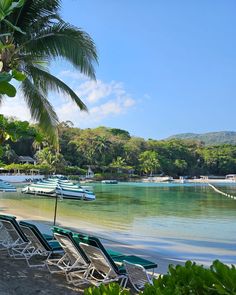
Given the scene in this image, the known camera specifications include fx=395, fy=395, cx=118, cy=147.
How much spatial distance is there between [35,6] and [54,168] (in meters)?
55.9

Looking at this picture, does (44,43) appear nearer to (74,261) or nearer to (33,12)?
(33,12)

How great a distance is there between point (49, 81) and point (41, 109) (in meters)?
0.87

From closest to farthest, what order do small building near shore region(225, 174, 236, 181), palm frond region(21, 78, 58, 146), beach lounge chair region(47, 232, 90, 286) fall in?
1. beach lounge chair region(47, 232, 90, 286)
2. palm frond region(21, 78, 58, 146)
3. small building near shore region(225, 174, 236, 181)

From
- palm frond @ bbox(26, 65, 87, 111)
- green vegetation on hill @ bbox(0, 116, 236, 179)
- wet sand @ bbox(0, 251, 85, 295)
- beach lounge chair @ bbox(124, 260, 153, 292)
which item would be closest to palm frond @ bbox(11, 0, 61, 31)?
palm frond @ bbox(26, 65, 87, 111)

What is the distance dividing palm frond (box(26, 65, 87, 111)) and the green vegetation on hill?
149 feet

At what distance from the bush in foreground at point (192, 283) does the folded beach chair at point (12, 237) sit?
4.58 meters

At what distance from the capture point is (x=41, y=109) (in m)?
11.9

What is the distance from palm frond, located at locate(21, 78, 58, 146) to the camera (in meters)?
11.6

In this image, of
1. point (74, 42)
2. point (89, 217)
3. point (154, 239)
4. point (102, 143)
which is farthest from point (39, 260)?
point (102, 143)

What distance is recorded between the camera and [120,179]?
80.0 metres

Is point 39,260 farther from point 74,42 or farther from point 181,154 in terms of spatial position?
point 181,154

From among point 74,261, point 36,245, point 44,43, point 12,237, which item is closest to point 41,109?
point 44,43

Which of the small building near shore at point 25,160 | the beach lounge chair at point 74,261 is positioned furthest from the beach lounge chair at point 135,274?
the small building near shore at point 25,160

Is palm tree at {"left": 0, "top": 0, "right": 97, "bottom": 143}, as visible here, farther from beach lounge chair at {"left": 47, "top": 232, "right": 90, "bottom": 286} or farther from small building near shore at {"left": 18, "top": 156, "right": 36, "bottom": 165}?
small building near shore at {"left": 18, "top": 156, "right": 36, "bottom": 165}
